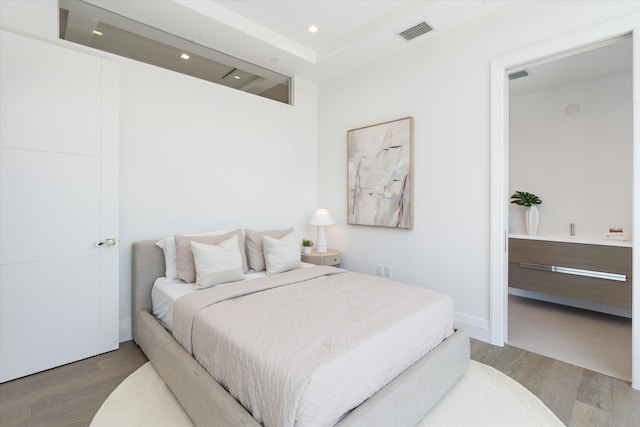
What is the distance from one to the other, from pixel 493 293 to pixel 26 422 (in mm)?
3380

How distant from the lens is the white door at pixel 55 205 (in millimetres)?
2131

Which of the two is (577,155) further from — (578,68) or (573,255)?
(573,255)

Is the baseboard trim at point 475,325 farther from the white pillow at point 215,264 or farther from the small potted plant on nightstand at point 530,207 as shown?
the white pillow at point 215,264

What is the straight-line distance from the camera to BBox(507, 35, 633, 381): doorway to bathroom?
3.01m

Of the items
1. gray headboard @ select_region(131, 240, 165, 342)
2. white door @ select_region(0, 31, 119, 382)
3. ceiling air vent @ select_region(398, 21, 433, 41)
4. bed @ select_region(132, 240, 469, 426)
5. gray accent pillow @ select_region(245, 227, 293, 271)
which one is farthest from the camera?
gray accent pillow @ select_region(245, 227, 293, 271)

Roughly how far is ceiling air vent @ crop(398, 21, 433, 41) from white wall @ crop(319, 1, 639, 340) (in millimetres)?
121

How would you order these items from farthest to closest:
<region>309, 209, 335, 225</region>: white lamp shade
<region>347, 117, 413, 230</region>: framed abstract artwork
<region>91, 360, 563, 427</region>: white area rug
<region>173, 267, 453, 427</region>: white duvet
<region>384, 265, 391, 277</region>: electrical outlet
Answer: <region>309, 209, 335, 225</region>: white lamp shade
<region>384, 265, 391, 277</region>: electrical outlet
<region>347, 117, 413, 230</region>: framed abstract artwork
<region>91, 360, 563, 427</region>: white area rug
<region>173, 267, 453, 427</region>: white duvet

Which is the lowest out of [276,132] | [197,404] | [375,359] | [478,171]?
[197,404]

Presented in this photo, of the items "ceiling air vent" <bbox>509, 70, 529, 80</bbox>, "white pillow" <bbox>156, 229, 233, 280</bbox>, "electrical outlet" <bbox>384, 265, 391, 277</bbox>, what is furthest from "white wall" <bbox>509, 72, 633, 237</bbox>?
"white pillow" <bbox>156, 229, 233, 280</bbox>

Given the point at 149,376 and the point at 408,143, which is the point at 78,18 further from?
the point at 408,143

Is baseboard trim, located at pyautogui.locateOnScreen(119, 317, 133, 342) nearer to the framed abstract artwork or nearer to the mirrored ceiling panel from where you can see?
the mirrored ceiling panel

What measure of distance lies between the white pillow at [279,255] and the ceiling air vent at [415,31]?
2.36 m

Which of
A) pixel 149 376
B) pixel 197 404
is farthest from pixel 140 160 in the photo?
pixel 197 404

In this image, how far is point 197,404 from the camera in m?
1.59
